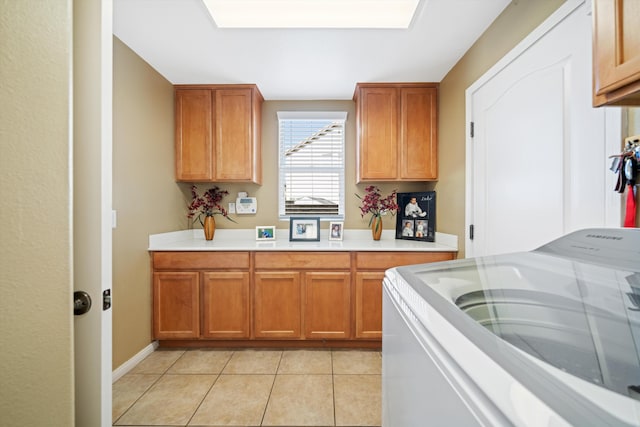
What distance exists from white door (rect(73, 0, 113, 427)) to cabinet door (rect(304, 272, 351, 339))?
5.69 ft

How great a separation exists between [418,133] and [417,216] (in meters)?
0.82

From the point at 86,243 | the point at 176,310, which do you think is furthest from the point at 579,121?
the point at 176,310

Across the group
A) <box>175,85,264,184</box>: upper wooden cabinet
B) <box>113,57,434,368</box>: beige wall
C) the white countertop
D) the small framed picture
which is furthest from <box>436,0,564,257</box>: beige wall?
<box>175,85,264,184</box>: upper wooden cabinet

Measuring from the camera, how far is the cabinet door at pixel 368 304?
2.35 metres

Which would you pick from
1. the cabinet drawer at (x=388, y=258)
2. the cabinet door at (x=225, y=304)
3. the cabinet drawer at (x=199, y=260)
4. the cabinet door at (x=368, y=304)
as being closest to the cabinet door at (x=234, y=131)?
the cabinet drawer at (x=199, y=260)

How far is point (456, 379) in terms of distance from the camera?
1.37 ft

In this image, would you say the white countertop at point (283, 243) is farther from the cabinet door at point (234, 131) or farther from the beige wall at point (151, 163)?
the cabinet door at point (234, 131)

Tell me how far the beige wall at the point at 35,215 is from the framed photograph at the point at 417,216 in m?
2.64

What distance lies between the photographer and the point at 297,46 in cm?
202

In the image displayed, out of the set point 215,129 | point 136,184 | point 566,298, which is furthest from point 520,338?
point 215,129

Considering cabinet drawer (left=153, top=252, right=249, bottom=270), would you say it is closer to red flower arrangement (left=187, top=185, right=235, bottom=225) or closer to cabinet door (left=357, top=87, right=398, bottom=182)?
red flower arrangement (left=187, top=185, right=235, bottom=225)

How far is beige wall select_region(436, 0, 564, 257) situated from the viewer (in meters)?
1.49

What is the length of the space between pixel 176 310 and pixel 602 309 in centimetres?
264

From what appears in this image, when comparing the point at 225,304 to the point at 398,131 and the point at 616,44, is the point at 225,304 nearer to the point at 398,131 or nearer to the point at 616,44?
the point at 398,131
